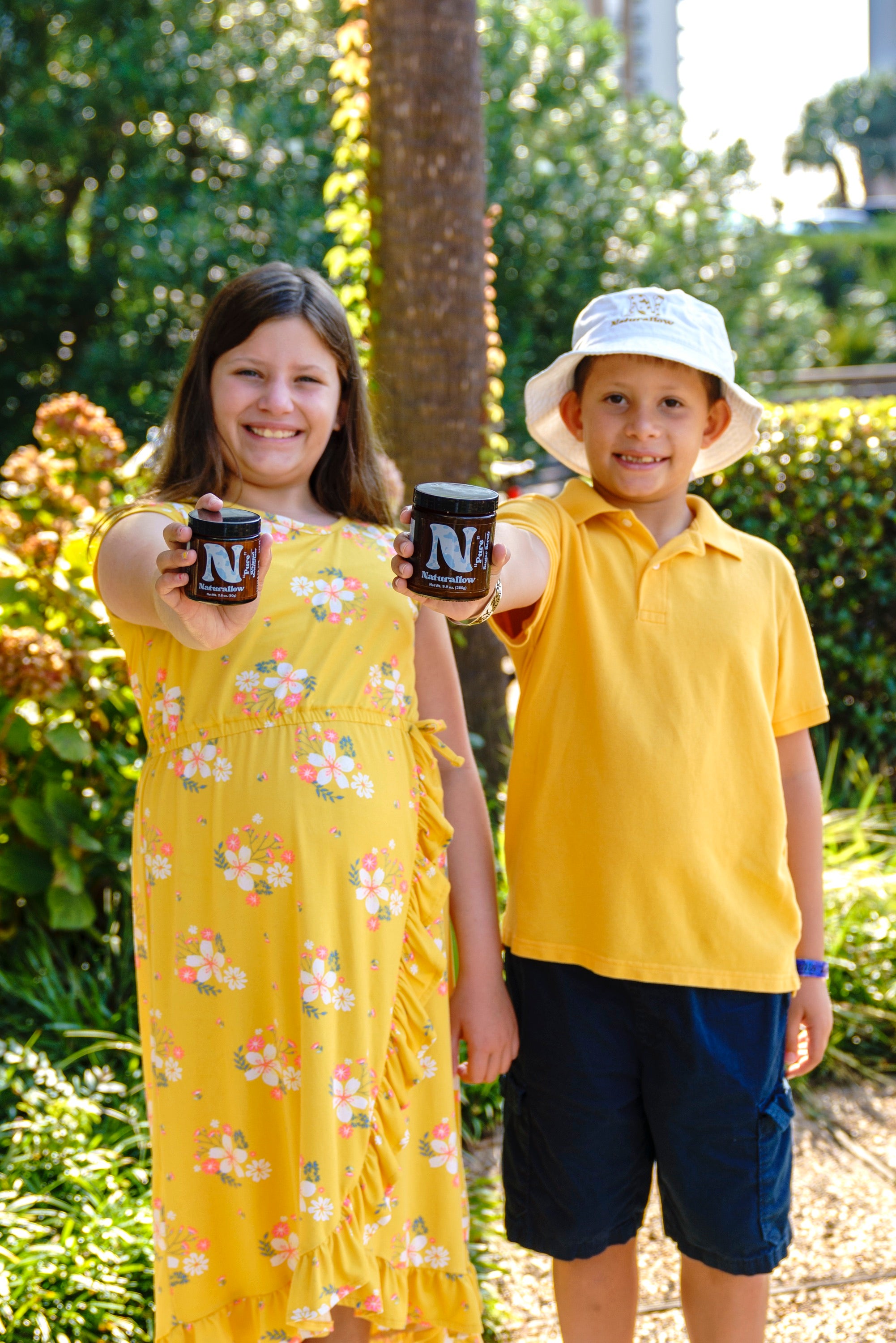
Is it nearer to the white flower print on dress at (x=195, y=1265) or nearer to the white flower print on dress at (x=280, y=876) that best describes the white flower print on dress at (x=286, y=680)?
the white flower print on dress at (x=280, y=876)

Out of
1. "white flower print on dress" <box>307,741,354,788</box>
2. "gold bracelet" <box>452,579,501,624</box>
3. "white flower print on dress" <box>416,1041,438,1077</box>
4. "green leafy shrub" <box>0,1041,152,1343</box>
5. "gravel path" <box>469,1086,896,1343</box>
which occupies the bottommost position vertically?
"gravel path" <box>469,1086,896,1343</box>

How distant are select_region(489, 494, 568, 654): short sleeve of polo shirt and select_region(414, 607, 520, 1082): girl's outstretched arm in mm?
118

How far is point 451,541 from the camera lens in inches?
59.4

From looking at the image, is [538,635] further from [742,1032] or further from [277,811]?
[742,1032]

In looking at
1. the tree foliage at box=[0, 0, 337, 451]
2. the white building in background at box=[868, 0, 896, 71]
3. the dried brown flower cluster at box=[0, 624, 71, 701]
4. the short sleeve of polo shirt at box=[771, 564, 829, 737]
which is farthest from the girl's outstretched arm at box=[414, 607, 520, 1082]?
the white building in background at box=[868, 0, 896, 71]

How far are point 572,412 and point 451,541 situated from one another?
0.70m

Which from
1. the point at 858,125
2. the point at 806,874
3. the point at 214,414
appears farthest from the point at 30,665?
the point at 858,125

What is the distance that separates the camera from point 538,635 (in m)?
1.93

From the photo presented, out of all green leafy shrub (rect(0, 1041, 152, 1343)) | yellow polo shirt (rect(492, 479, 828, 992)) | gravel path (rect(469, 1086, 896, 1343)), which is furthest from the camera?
Result: gravel path (rect(469, 1086, 896, 1343))

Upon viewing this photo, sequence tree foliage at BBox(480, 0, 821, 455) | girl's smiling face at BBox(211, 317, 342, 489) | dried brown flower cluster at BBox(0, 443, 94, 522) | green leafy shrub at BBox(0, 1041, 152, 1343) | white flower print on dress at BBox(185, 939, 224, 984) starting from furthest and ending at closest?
tree foliage at BBox(480, 0, 821, 455) → dried brown flower cluster at BBox(0, 443, 94, 522) → green leafy shrub at BBox(0, 1041, 152, 1343) → girl's smiling face at BBox(211, 317, 342, 489) → white flower print on dress at BBox(185, 939, 224, 984)

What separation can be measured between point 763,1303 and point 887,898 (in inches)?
85.7

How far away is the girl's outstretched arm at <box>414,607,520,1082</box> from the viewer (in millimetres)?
1941

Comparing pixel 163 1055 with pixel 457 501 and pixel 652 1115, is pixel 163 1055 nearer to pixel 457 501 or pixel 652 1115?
pixel 652 1115

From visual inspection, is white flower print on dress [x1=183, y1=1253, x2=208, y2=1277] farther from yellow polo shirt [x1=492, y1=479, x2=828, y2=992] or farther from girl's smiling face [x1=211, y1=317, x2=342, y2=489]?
girl's smiling face [x1=211, y1=317, x2=342, y2=489]
